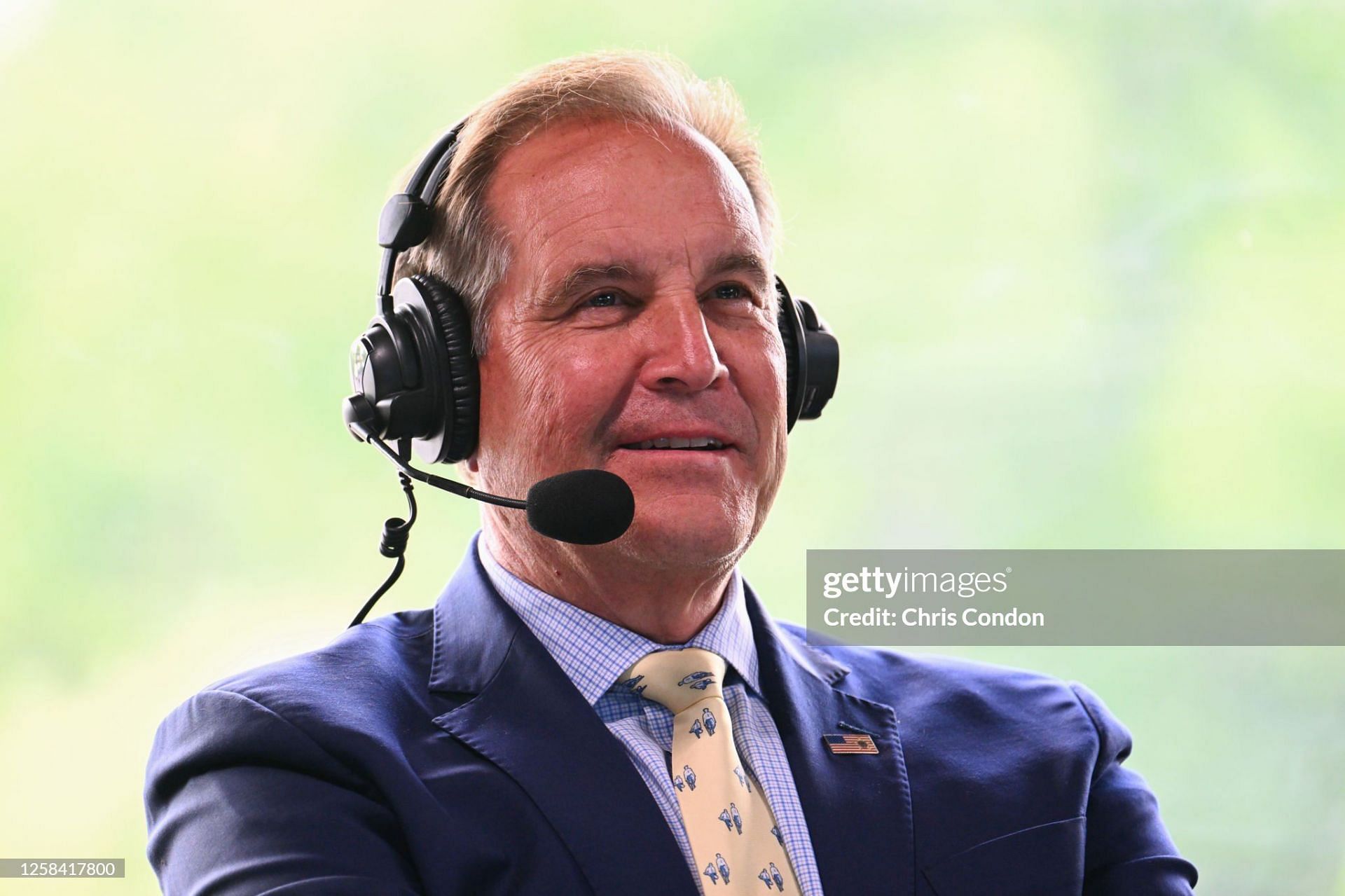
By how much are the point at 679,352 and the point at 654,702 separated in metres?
0.39

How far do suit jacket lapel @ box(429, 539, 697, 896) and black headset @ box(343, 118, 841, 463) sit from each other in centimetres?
21

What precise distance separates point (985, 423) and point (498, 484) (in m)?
1.27

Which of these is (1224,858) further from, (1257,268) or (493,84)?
(493,84)

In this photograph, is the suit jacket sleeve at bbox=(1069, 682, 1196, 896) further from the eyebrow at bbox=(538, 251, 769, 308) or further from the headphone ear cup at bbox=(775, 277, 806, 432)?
the eyebrow at bbox=(538, 251, 769, 308)

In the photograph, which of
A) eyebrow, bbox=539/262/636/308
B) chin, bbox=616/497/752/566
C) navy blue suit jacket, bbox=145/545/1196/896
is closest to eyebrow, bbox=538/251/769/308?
eyebrow, bbox=539/262/636/308

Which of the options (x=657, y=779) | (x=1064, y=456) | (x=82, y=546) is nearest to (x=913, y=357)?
(x=1064, y=456)

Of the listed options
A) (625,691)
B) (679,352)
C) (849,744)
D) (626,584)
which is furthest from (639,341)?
(849,744)

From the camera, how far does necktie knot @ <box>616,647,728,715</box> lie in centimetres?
150

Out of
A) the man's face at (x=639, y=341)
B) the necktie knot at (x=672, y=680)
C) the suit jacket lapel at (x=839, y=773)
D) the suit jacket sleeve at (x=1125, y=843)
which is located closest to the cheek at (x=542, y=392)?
the man's face at (x=639, y=341)

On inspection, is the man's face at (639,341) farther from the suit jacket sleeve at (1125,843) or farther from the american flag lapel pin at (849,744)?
the suit jacket sleeve at (1125,843)

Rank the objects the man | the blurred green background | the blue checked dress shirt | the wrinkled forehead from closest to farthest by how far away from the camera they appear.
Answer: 1. the man
2. the blue checked dress shirt
3. the wrinkled forehead
4. the blurred green background

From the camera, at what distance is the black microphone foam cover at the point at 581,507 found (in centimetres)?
134

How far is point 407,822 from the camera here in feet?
4.27

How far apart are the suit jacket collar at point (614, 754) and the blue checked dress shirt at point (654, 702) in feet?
0.06
